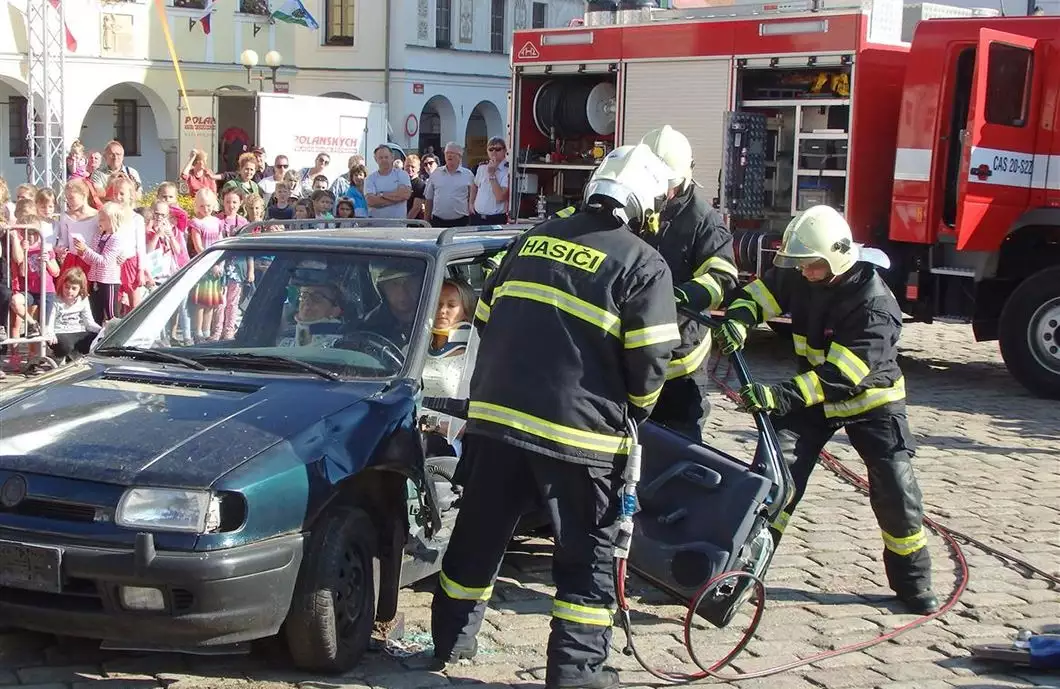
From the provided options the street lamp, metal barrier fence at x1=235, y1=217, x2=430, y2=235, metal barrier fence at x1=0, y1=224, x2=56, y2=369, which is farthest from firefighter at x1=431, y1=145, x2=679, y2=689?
the street lamp

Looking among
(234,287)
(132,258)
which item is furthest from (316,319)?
(132,258)

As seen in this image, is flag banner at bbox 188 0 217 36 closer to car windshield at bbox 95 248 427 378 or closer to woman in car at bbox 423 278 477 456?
car windshield at bbox 95 248 427 378

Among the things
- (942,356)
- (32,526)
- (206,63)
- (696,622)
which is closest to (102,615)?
(32,526)

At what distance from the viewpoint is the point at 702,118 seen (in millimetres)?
12602

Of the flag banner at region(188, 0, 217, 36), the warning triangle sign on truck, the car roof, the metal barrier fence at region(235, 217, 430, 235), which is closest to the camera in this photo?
the car roof

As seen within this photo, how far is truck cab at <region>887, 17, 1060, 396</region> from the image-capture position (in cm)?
1074

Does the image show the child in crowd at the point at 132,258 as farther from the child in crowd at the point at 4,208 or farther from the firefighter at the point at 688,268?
the firefighter at the point at 688,268

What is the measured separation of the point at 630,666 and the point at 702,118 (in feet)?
27.4

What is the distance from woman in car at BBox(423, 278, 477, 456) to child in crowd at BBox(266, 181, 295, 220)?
6574 mm

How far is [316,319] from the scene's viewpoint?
17.4 ft

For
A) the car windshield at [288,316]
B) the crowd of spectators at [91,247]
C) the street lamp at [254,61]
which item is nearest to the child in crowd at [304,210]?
the crowd of spectators at [91,247]

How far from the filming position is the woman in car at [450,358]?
531 centimetres

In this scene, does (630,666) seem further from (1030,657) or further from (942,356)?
(942,356)

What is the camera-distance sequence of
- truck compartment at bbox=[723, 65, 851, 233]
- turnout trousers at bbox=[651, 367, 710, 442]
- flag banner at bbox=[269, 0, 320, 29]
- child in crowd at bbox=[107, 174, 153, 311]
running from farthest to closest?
flag banner at bbox=[269, 0, 320, 29], truck compartment at bbox=[723, 65, 851, 233], child in crowd at bbox=[107, 174, 153, 311], turnout trousers at bbox=[651, 367, 710, 442]
